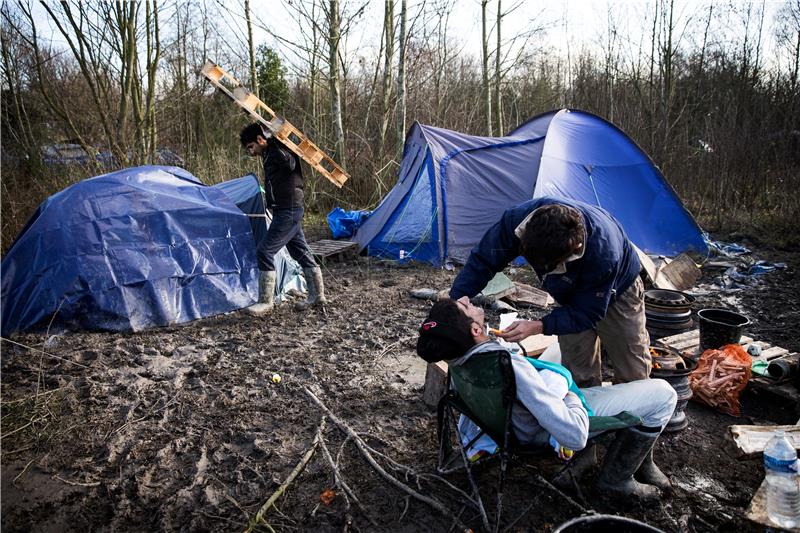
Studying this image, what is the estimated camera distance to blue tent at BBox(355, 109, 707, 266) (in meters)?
7.26

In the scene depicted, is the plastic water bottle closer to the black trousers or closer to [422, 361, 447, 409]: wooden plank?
[422, 361, 447, 409]: wooden plank

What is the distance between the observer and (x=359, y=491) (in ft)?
8.61

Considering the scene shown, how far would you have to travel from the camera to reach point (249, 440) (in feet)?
10.1

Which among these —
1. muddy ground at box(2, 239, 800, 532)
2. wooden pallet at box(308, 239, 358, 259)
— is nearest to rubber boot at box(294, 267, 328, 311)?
muddy ground at box(2, 239, 800, 532)

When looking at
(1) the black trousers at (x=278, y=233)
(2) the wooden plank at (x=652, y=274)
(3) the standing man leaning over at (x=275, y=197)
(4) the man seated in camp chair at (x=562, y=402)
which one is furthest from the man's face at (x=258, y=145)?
(2) the wooden plank at (x=652, y=274)

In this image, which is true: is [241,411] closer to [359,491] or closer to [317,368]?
[317,368]

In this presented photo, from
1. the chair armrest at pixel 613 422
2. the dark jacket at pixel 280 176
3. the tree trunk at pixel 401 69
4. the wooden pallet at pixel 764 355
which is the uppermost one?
the tree trunk at pixel 401 69

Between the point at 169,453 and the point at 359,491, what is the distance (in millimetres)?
1190

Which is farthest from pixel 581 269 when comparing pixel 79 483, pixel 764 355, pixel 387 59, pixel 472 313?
pixel 387 59

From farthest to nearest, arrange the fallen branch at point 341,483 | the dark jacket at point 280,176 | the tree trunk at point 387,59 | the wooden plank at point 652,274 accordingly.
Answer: the tree trunk at point 387,59 → the wooden plank at point 652,274 → the dark jacket at point 280,176 → the fallen branch at point 341,483

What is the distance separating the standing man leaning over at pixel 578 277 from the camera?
222cm

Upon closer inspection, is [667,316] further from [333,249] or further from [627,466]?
[333,249]

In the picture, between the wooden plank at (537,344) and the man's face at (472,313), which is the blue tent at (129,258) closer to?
the wooden plank at (537,344)

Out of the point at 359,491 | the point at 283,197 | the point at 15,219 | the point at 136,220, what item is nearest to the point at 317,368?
the point at 359,491
